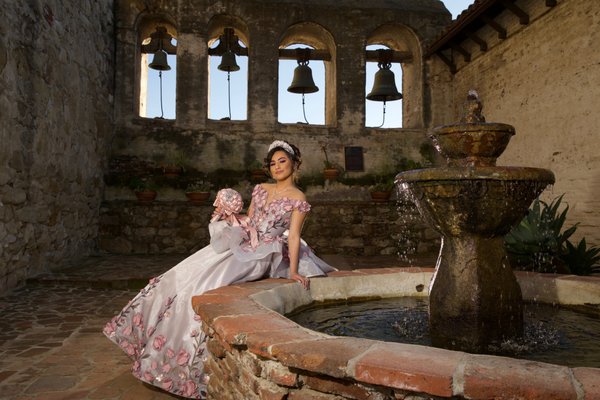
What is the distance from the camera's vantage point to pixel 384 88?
31.0 feet

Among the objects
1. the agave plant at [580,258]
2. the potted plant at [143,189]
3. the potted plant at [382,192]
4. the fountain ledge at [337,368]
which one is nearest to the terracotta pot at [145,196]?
the potted plant at [143,189]

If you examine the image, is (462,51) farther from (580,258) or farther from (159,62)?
(159,62)

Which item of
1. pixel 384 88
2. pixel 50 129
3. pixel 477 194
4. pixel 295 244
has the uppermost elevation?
pixel 384 88

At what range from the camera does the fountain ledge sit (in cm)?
140

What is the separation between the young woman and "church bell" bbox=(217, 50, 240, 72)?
265 inches

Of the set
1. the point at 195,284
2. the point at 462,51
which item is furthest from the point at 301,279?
the point at 462,51

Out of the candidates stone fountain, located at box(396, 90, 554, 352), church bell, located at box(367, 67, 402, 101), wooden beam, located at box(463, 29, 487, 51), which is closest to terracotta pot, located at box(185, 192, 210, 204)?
church bell, located at box(367, 67, 402, 101)

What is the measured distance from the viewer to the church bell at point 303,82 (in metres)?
9.41

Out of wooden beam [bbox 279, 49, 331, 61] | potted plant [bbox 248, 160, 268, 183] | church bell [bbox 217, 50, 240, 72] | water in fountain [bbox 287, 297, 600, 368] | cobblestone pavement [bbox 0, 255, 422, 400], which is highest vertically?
wooden beam [bbox 279, 49, 331, 61]

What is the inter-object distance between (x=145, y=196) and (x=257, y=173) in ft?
7.19

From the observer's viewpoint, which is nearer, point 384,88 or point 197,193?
point 197,193

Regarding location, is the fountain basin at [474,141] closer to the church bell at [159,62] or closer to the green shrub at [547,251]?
the green shrub at [547,251]

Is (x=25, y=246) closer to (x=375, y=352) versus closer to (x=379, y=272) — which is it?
(x=379, y=272)

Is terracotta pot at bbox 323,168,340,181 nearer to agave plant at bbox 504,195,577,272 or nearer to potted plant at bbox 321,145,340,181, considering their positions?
potted plant at bbox 321,145,340,181
